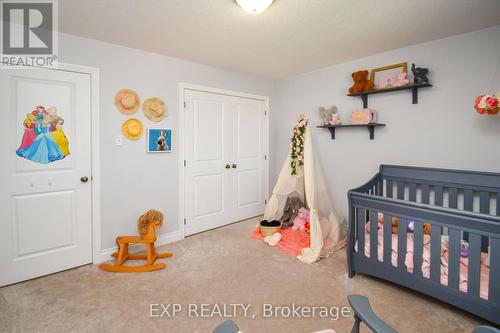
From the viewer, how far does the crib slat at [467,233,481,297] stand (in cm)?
171

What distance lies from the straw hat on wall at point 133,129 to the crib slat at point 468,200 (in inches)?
132

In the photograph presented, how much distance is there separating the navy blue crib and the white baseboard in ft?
6.84

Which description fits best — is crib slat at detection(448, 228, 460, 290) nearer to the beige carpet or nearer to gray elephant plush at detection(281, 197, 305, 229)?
the beige carpet

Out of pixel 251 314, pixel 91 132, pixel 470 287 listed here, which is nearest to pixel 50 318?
pixel 251 314

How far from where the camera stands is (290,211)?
12.2ft

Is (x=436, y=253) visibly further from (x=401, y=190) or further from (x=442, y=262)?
(x=401, y=190)

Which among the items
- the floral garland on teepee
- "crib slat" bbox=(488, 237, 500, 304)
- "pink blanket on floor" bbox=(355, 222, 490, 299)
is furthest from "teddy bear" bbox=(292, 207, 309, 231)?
"crib slat" bbox=(488, 237, 500, 304)

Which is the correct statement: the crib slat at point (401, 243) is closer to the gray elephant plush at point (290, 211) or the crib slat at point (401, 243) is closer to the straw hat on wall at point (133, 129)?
the gray elephant plush at point (290, 211)

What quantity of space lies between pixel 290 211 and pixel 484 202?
2.11 meters

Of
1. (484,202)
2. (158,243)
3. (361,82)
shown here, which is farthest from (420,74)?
(158,243)

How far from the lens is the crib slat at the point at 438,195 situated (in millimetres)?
2499

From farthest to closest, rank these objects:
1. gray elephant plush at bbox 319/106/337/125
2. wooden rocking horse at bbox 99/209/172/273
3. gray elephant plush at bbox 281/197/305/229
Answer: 1. gray elephant plush at bbox 281/197/305/229
2. gray elephant plush at bbox 319/106/337/125
3. wooden rocking horse at bbox 99/209/172/273

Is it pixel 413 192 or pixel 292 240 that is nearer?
pixel 413 192

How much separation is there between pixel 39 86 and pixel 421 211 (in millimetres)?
3431
